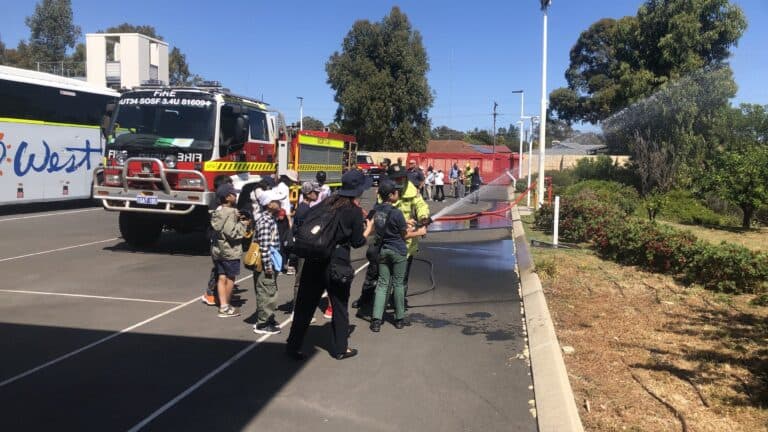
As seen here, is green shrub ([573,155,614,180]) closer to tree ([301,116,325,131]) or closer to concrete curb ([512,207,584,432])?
concrete curb ([512,207,584,432])

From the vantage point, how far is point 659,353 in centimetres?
595

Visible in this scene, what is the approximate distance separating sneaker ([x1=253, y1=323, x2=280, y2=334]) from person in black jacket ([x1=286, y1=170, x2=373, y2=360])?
0.82 metres

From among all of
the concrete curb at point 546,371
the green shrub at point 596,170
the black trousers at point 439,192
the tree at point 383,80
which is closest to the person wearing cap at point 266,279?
the concrete curb at point 546,371

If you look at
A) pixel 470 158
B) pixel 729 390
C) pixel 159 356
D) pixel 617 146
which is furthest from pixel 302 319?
pixel 470 158

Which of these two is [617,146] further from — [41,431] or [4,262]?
[41,431]

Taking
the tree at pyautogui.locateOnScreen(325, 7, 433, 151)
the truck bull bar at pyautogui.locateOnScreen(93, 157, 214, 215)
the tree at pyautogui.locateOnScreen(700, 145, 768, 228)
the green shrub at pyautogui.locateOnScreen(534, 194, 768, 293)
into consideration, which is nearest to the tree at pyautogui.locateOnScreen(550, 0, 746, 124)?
the tree at pyautogui.locateOnScreen(700, 145, 768, 228)

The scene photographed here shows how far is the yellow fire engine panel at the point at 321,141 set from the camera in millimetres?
17006

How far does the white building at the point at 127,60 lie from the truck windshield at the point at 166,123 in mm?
15335

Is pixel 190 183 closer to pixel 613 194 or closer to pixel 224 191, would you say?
pixel 224 191

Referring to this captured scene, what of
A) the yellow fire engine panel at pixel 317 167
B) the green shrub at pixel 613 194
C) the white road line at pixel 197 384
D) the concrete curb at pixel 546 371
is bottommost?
the white road line at pixel 197 384

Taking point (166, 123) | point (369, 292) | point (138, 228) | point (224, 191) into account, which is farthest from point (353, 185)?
point (138, 228)

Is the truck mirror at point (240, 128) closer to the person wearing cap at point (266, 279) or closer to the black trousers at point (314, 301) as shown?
the person wearing cap at point (266, 279)

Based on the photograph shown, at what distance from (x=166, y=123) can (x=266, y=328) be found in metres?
5.94

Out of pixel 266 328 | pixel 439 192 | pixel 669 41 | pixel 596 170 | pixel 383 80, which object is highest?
pixel 383 80
